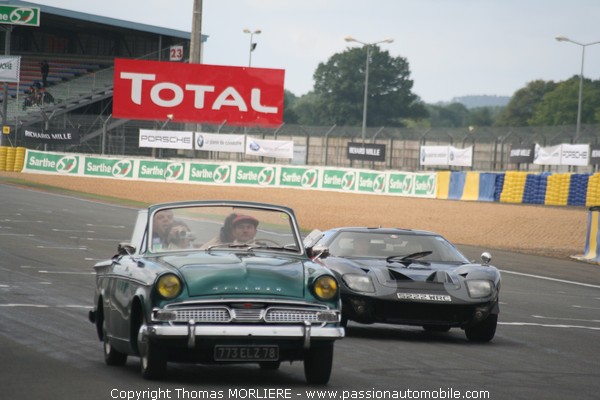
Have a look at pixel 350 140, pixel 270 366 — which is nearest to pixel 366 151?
pixel 350 140

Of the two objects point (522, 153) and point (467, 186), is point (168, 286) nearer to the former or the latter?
point (467, 186)

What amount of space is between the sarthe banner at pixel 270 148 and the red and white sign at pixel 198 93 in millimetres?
1073

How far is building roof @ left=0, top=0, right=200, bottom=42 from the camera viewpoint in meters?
70.1

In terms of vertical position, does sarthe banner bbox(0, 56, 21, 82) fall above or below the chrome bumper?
above

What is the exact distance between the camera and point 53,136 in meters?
58.2

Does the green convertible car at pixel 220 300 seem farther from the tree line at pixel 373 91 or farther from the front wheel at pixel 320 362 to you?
the tree line at pixel 373 91

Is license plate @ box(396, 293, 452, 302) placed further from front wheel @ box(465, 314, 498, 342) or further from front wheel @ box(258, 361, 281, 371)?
front wheel @ box(258, 361, 281, 371)

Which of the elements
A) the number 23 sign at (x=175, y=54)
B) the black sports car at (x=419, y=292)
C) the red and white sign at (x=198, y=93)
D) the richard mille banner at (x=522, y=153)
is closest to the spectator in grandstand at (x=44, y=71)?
the number 23 sign at (x=175, y=54)

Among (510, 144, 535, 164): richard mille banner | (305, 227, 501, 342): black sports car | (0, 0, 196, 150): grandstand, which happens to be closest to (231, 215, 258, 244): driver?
(305, 227, 501, 342): black sports car

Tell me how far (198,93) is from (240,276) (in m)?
50.2

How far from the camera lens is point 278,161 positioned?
208ft

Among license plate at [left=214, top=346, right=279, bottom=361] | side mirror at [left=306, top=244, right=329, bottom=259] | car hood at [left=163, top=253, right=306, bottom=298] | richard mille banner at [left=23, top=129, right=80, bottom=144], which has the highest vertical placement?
richard mille banner at [left=23, top=129, right=80, bottom=144]

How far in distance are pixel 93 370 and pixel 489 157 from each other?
163 ft

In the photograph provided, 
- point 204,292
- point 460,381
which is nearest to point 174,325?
point 204,292
